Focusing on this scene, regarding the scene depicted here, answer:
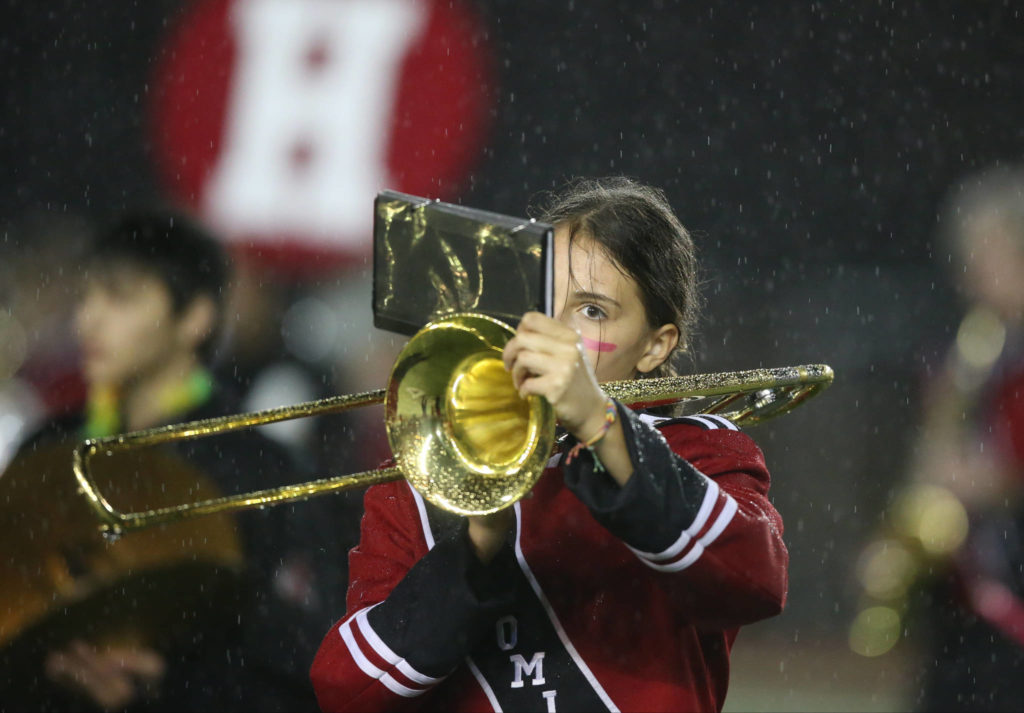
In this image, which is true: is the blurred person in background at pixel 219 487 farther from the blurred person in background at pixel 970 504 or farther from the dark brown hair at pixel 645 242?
the blurred person in background at pixel 970 504

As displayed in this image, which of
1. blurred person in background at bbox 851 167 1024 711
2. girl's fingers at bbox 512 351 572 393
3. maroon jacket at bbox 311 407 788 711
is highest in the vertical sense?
girl's fingers at bbox 512 351 572 393

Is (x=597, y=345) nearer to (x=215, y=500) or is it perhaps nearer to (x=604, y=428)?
(x=604, y=428)

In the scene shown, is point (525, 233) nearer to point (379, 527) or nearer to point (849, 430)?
point (379, 527)

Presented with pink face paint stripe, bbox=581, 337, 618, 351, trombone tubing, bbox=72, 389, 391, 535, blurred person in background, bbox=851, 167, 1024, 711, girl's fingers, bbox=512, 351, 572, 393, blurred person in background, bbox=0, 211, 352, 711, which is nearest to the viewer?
girl's fingers, bbox=512, 351, 572, 393

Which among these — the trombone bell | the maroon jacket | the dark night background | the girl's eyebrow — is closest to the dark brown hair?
the girl's eyebrow

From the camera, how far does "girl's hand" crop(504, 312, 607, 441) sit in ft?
3.77

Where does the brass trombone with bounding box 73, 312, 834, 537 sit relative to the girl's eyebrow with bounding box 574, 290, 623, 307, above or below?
A: below

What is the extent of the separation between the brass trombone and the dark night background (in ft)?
7.12

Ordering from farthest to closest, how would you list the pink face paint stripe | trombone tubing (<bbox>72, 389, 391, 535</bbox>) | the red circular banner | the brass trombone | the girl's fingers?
the red circular banner
the pink face paint stripe
trombone tubing (<bbox>72, 389, 391, 535</bbox>)
the brass trombone
the girl's fingers

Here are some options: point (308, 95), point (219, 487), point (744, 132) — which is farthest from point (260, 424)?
point (744, 132)

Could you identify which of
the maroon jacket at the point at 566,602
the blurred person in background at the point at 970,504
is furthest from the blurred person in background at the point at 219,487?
the blurred person in background at the point at 970,504

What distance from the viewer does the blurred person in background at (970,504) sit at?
122 inches

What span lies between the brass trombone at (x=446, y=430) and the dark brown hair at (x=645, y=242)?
0.34 metres

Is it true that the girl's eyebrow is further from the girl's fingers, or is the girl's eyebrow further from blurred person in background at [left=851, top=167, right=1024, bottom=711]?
blurred person in background at [left=851, top=167, right=1024, bottom=711]
